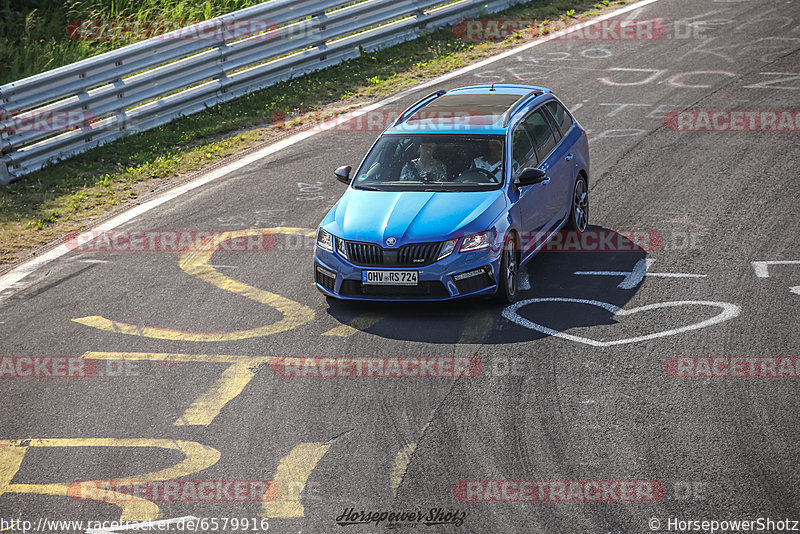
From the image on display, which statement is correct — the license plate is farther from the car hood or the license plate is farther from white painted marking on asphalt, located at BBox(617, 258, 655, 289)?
white painted marking on asphalt, located at BBox(617, 258, 655, 289)

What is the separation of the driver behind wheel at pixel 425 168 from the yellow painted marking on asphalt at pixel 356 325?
1.65 meters

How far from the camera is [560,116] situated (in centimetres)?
1128

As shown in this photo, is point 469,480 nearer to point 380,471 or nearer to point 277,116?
point 380,471

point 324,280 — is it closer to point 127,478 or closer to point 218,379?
point 218,379

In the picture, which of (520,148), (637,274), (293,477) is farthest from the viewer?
(520,148)

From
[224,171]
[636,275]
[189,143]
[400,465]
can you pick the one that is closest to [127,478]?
[400,465]

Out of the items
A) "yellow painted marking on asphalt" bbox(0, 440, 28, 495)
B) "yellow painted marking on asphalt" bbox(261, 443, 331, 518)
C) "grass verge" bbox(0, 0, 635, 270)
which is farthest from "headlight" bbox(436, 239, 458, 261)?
"grass verge" bbox(0, 0, 635, 270)

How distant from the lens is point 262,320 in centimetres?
920

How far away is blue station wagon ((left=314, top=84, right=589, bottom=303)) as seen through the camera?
8.95 metres

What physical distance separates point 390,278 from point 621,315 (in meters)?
2.27

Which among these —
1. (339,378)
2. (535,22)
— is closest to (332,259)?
(339,378)

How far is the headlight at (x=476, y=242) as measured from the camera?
8.96m

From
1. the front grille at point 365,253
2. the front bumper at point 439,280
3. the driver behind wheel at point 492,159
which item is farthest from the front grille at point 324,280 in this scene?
the driver behind wheel at point 492,159

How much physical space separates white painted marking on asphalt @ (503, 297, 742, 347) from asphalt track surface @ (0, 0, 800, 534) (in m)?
0.03
